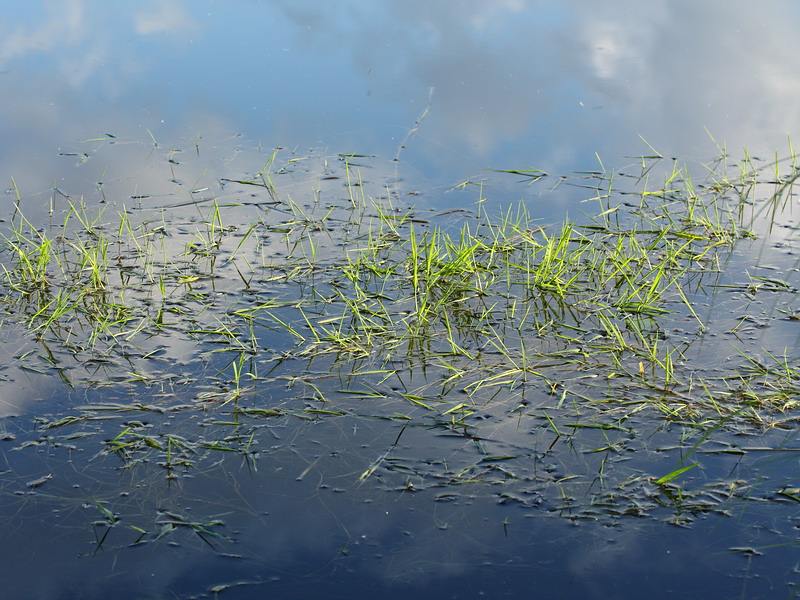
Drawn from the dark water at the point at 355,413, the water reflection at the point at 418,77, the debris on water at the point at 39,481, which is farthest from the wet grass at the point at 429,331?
the water reflection at the point at 418,77

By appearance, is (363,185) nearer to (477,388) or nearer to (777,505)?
(477,388)

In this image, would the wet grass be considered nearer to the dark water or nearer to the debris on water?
the dark water

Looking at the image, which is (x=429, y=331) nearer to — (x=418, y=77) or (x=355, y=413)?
(x=355, y=413)

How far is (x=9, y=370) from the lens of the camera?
3.16 m

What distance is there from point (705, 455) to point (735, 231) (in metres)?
1.82

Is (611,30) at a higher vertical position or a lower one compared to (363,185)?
higher

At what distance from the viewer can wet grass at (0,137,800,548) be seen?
107 inches

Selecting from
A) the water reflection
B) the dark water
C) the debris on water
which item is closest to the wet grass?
the dark water

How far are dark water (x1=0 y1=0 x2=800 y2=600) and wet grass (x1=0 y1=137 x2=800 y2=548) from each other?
0.02 m

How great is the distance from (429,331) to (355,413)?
0.61 meters

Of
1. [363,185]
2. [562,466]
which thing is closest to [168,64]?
[363,185]

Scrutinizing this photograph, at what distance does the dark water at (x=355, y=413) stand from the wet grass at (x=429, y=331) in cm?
2

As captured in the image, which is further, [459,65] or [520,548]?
[459,65]

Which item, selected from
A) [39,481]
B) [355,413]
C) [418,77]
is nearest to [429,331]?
[355,413]
